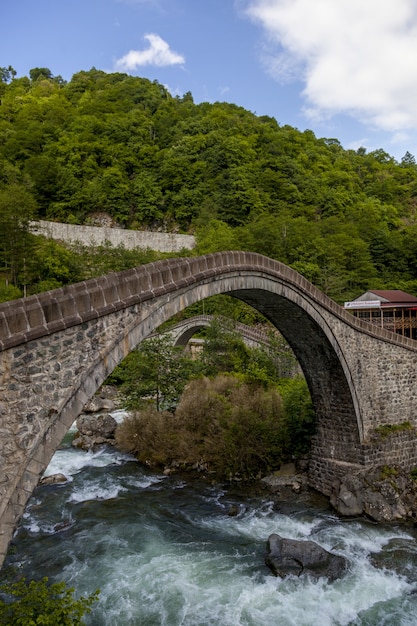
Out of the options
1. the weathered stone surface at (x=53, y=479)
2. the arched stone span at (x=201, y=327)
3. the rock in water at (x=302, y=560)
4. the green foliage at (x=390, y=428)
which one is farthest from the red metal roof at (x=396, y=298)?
the weathered stone surface at (x=53, y=479)

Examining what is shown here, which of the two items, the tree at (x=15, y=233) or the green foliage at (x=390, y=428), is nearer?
the green foliage at (x=390, y=428)

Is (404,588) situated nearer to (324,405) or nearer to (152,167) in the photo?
(324,405)

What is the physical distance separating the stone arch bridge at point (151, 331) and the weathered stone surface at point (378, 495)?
0.49m

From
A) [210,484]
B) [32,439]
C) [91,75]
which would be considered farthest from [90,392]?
[91,75]

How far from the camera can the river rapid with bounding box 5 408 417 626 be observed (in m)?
8.03

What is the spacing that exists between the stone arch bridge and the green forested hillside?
62.5 ft

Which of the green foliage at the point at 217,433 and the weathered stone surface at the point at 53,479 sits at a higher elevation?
the green foliage at the point at 217,433

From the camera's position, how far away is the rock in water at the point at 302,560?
29.9 feet

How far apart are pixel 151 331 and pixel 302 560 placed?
5.98 m

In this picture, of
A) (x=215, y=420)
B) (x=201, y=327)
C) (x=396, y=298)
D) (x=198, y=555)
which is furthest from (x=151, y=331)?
(x=396, y=298)

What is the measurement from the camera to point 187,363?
20.3 m

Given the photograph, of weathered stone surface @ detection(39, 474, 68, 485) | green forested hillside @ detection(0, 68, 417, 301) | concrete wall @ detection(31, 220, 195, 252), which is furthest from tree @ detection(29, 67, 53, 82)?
weathered stone surface @ detection(39, 474, 68, 485)

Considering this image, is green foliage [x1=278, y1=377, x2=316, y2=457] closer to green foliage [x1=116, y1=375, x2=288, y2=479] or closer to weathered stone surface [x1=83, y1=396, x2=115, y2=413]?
green foliage [x1=116, y1=375, x2=288, y2=479]

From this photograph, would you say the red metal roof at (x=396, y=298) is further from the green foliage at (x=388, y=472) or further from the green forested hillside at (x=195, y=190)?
the green foliage at (x=388, y=472)
